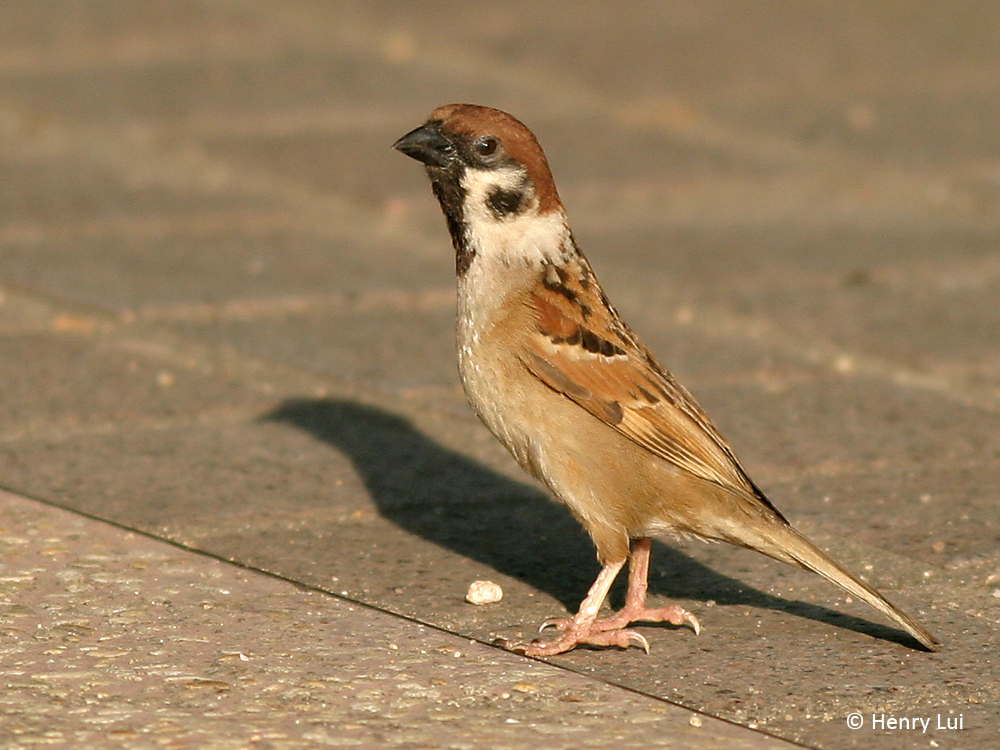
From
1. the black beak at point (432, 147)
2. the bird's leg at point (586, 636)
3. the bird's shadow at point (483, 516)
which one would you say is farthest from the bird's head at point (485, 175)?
the bird's leg at point (586, 636)

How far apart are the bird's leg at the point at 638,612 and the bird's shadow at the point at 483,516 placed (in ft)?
0.53

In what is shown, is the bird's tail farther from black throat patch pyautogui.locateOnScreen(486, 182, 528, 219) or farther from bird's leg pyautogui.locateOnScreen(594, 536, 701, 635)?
black throat patch pyautogui.locateOnScreen(486, 182, 528, 219)

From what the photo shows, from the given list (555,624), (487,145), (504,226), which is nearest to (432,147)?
(487,145)

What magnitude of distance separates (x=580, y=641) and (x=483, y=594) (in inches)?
14.3

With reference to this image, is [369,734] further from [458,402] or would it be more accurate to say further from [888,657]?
[458,402]

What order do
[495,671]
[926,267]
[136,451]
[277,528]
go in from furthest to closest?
[926,267]
[136,451]
[277,528]
[495,671]

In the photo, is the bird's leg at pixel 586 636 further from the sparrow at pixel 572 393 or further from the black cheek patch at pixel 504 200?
the black cheek patch at pixel 504 200

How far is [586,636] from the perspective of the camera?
156 inches

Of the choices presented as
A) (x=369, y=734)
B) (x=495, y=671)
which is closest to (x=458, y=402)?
(x=495, y=671)

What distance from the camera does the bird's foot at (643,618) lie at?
4031 mm

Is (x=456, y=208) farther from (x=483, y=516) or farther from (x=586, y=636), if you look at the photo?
(x=586, y=636)

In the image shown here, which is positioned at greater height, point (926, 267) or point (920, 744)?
point (926, 267)

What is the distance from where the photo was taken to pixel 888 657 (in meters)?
3.90

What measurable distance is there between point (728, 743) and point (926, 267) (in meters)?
4.65
